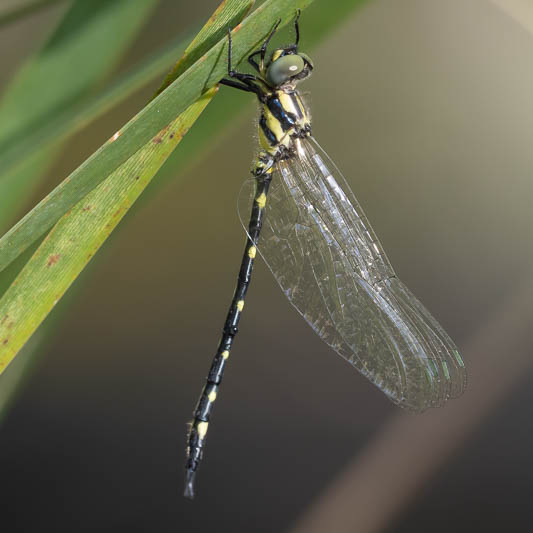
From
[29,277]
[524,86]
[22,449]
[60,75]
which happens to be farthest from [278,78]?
[22,449]

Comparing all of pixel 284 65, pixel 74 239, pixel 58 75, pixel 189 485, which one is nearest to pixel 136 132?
pixel 74 239

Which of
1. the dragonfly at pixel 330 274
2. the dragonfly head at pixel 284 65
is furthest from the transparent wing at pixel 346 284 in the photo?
the dragonfly head at pixel 284 65

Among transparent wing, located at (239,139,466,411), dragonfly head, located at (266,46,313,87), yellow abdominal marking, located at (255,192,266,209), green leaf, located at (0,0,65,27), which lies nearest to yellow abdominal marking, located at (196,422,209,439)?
transparent wing, located at (239,139,466,411)

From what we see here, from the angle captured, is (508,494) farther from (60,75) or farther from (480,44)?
(60,75)

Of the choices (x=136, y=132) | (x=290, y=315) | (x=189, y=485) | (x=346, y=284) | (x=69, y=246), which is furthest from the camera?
(x=290, y=315)

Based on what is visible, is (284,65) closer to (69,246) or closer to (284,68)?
(284,68)
